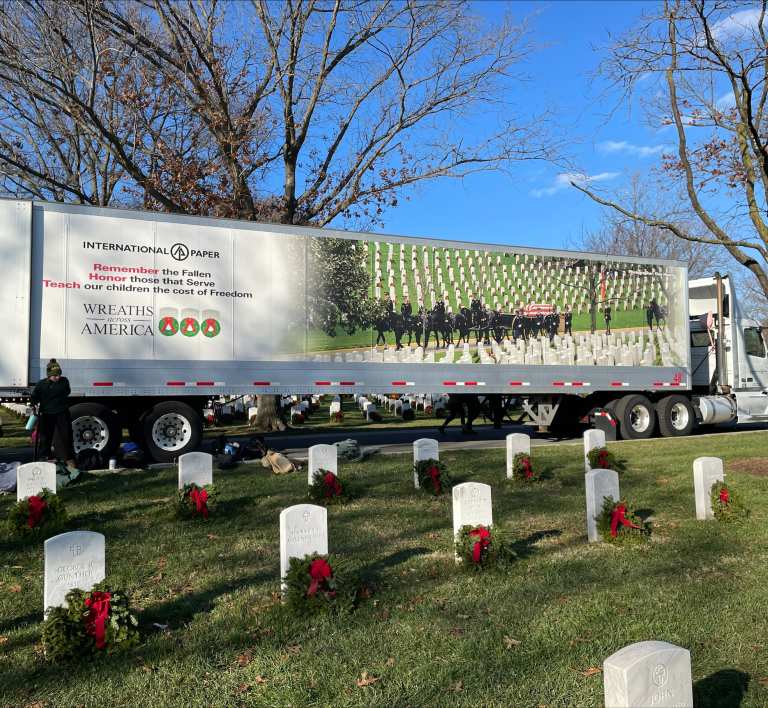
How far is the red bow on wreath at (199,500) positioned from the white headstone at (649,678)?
19.1ft

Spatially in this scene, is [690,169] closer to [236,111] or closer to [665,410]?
[665,410]

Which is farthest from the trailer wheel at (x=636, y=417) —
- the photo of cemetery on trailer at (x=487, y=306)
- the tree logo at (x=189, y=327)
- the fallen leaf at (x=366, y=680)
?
the fallen leaf at (x=366, y=680)

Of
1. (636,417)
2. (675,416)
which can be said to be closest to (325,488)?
(636,417)

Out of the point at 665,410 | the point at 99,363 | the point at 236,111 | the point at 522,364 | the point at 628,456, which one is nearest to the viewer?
the point at 99,363

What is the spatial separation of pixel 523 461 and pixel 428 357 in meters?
4.62

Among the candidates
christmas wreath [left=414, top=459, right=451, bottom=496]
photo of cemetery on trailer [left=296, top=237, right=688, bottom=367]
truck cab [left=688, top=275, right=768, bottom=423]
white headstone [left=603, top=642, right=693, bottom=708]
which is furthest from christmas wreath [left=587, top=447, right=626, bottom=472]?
truck cab [left=688, top=275, right=768, bottom=423]

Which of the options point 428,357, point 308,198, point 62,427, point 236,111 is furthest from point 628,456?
point 236,111

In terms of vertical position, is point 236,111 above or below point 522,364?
above

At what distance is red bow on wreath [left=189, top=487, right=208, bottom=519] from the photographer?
25.1 ft

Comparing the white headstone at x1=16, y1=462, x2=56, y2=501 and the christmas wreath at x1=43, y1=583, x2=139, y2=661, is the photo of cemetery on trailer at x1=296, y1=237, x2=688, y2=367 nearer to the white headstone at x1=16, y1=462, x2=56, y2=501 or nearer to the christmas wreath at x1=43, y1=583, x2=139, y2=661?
the white headstone at x1=16, y1=462, x2=56, y2=501

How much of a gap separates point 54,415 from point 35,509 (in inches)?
144

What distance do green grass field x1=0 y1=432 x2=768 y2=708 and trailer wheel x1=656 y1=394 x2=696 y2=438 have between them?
26.5ft

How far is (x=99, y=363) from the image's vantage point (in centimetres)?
1148

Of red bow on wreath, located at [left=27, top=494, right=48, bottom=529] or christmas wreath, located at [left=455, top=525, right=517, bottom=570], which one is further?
red bow on wreath, located at [left=27, top=494, right=48, bottom=529]
